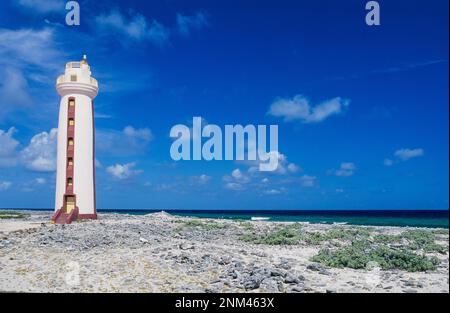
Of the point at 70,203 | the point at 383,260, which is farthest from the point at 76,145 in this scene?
the point at 383,260

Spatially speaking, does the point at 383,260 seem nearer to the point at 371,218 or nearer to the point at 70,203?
the point at 70,203

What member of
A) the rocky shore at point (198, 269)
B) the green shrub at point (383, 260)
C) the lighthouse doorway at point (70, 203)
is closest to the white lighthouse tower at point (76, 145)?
the lighthouse doorway at point (70, 203)

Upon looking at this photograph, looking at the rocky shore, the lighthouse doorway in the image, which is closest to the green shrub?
the rocky shore

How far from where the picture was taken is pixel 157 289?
32.8 ft

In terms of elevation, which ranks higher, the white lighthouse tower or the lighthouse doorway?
the white lighthouse tower

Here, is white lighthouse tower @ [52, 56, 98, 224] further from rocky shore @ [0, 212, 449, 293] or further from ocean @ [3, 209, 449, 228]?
ocean @ [3, 209, 449, 228]

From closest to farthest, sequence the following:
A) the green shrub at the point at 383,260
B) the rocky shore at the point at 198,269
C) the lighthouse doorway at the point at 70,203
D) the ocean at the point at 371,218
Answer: the rocky shore at the point at 198,269, the green shrub at the point at 383,260, the lighthouse doorway at the point at 70,203, the ocean at the point at 371,218

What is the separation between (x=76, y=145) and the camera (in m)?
26.7

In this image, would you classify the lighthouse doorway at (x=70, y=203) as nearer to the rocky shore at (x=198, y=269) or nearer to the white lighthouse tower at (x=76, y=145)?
the white lighthouse tower at (x=76, y=145)

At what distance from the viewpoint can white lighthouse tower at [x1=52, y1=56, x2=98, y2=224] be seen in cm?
2638

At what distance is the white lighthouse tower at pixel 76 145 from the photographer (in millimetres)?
26375

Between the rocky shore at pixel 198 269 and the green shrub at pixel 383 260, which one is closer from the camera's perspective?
the rocky shore at pixel 198 269
